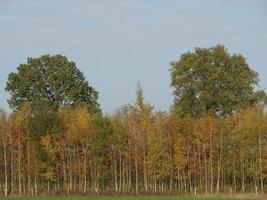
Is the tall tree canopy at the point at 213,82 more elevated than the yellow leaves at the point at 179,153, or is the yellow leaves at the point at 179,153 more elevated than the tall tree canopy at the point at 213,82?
the tall tree canopy at the point at 213,82

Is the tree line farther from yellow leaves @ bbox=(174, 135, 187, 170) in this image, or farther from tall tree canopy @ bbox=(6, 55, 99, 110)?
tall tree canopy @ bbox=(6, 55, 99, 110)

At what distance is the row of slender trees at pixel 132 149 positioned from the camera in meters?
61.2

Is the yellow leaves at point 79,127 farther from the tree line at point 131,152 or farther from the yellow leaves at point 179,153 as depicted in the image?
the yellow leaves at point 179,153

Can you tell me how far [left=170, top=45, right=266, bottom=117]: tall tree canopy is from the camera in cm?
7844

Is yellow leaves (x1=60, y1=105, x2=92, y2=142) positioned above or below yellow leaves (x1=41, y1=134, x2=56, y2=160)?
above

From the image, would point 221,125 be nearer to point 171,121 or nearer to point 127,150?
point 171,121

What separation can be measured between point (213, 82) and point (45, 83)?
23502 millimetres

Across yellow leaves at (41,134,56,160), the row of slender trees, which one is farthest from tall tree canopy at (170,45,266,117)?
yellow leaves at (41,134,56,160)

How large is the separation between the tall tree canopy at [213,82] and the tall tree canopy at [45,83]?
44.4 ft

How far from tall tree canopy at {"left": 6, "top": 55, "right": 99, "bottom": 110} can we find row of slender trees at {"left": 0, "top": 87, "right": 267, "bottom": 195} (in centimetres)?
2207

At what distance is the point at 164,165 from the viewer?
6072 cm

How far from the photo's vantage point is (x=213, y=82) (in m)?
79.1

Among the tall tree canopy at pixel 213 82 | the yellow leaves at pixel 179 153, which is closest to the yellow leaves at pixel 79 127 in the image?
the yellow leaves at pixel 179 153

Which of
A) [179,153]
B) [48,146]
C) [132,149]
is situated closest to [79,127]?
[48,146]
